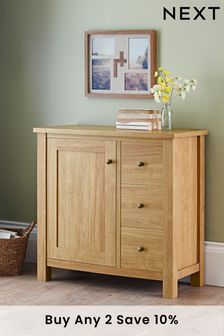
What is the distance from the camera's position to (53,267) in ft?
16.8

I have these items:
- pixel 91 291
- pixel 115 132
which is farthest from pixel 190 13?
pixel 91 291

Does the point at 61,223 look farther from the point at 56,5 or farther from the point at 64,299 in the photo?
the point at 56,5

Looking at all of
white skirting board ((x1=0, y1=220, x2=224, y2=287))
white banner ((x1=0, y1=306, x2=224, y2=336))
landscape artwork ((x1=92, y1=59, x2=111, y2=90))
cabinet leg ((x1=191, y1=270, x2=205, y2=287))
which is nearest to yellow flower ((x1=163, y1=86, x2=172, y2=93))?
landscape artwork ((x1=92, y1=59, x2=111, y2=90))

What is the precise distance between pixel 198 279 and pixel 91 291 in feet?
2.01

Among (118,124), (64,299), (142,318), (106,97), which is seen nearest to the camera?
(142,318)

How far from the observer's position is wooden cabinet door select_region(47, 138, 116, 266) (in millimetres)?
4641

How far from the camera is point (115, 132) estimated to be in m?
4.55

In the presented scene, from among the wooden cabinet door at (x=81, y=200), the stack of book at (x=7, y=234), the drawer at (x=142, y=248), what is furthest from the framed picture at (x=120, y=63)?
the stack of book at (x=7, y=234)

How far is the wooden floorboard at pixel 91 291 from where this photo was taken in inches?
174

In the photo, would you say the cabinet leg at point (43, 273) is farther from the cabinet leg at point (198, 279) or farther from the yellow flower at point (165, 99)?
the yellow flower at point (165, 99)

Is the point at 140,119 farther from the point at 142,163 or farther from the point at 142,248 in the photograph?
the point at 142,248

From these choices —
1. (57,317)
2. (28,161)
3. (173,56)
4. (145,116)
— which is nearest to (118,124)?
(145,116)

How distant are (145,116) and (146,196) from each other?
17.3 inches

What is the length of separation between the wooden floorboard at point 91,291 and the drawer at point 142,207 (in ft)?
1.24
